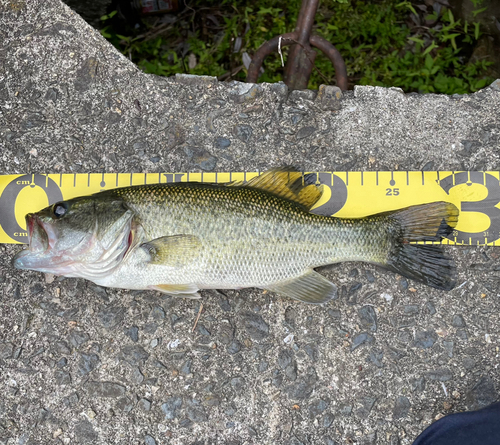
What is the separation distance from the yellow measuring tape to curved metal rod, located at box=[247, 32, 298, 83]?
2.48 ft

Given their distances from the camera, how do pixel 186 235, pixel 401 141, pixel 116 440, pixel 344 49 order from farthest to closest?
pixel 344 49
pixel 401 141
pixel 116 440
pixel 186 235

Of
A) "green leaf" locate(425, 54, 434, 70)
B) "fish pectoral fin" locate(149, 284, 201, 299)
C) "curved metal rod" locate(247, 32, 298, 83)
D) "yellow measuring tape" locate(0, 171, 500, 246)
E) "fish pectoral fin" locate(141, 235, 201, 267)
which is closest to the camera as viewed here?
"fish pectoral fin" locate(141, 235, 201, 267)

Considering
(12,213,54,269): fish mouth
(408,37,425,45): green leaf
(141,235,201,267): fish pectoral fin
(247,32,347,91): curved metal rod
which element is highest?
(12,213,54,269): fish mouth

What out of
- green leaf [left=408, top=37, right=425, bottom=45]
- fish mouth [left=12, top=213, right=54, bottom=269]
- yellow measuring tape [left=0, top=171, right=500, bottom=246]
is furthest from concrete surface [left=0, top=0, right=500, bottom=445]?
green leaf [left=408, top=37, right=425, bottom=45]

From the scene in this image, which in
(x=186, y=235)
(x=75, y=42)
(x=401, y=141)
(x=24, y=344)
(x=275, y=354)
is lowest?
(x=275, y=354)

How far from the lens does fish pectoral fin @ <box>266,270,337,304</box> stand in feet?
8.51

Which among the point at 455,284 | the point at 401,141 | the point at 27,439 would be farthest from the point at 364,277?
the point at 27,439

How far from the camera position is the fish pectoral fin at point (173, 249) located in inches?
95.4

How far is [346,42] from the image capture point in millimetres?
3807

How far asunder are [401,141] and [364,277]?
1007mm

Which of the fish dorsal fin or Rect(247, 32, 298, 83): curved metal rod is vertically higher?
Rect(247, 32, 298, 83): curved metal rod

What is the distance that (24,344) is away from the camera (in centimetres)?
280

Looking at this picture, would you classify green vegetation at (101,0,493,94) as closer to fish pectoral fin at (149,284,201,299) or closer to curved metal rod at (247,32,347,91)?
curved metal rod at (247,32,347,91)

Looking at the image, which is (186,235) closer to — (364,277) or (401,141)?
(364,277)
